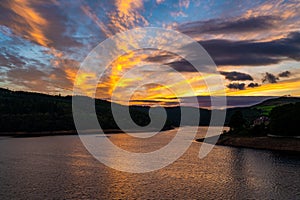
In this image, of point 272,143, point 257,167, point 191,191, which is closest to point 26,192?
point 191,191

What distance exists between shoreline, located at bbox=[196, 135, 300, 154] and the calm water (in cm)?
2570

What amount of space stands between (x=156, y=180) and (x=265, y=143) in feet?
247

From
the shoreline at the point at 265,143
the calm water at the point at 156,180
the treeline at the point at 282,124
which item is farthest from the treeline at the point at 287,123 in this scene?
the calm water at the point at 156,180

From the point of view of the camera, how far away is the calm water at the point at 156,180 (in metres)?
47.7

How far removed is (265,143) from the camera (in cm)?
11800

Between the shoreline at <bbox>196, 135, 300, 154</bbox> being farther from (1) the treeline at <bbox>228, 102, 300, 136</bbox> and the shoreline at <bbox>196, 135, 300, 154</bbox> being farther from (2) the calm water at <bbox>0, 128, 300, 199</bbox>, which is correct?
(2) the calm water at <bbox>0, 128, 300, 199</bbox>

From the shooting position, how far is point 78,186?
174 ft

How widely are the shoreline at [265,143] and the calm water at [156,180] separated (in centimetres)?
2570

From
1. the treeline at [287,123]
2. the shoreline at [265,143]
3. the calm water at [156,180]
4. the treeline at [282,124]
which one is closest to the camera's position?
the calm water at [156,180]

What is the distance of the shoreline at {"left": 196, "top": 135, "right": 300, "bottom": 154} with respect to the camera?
354 feet

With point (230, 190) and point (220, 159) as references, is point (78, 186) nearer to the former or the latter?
point (230, 190)

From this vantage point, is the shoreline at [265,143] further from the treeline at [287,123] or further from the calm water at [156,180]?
the calm water at [156,180]

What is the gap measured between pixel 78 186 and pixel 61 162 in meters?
30.3

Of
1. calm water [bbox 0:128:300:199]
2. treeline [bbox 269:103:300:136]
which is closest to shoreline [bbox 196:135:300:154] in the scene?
treeline [bbox 269:103:300:136]
